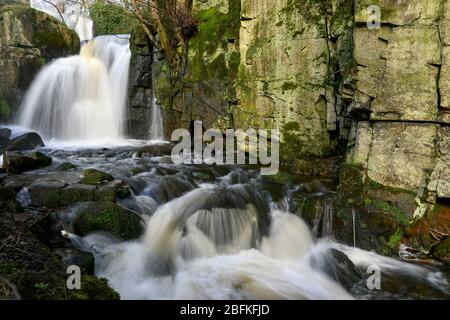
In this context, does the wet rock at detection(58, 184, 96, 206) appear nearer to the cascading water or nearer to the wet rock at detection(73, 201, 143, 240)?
the wet rock at detection(73, 201, 143, 240)

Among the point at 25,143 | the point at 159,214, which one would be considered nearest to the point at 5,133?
the point at 25,143

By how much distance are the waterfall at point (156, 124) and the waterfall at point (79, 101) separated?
1.25 metres

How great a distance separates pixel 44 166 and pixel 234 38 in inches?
253

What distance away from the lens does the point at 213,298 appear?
454 cm

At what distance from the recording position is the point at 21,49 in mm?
13977

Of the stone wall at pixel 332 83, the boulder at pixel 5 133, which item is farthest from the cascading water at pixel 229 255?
the boulder at pixel 5 133

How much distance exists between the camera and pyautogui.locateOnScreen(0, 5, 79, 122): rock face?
13414 mm

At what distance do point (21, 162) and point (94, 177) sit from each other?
211 cm

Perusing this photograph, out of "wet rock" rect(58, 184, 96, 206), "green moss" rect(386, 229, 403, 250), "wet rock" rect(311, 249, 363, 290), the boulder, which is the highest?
the boulder

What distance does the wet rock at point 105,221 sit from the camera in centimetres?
536

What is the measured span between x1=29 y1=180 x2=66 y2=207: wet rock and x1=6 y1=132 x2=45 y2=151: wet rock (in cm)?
463

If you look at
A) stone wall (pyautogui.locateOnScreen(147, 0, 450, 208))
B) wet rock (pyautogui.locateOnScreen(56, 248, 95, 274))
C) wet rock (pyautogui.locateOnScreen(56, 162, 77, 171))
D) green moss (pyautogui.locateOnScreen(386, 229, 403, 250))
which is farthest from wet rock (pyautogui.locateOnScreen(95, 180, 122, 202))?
green moss (pyautogui.locateOnScreen(386, 229, 403, 250))

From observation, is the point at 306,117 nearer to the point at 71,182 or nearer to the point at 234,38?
the point at 234,38
